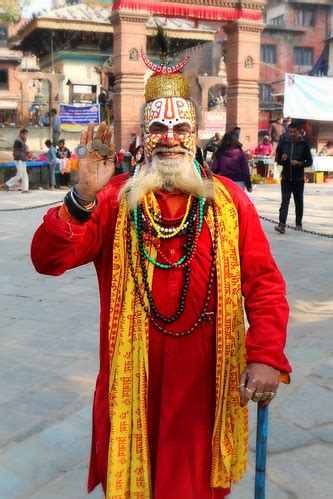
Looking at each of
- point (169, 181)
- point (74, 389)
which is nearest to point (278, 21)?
point (74, 389)

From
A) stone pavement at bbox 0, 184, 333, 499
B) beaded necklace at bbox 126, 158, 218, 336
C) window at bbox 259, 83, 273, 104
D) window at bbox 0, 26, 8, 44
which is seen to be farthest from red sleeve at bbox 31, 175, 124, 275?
window at bbox 0, 26, 8, 44

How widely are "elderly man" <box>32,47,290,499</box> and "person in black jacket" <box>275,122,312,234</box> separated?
7.52 meters

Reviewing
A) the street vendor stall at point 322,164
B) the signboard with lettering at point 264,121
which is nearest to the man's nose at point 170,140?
the street vendor stall at point 322,164

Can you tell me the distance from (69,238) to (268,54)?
43.8 m

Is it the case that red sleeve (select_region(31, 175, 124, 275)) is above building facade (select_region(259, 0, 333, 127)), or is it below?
below

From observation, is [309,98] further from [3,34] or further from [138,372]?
[3,34]

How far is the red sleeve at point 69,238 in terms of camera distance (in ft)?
6.30

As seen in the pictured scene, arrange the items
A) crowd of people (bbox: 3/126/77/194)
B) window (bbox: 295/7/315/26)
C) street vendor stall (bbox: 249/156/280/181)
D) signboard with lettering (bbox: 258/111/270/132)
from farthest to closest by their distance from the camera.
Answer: window (bbox: 295/7/315/26), signboard with lettering (bbox: 258/111/270/132), street vendor stall (bbox: 249/156/280/181), crowd of people (bbox: 3/126/77/194)

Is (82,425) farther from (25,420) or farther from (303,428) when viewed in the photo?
(303,428)

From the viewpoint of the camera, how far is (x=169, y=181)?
2100mm

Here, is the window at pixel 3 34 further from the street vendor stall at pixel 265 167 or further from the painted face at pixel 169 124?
the painted face at pixel 169 124

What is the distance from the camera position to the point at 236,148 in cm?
923

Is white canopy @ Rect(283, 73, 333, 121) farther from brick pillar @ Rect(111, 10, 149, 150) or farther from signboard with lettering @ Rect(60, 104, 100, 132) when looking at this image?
signboard with lettering @ Rect(60, 104, 100, 132)

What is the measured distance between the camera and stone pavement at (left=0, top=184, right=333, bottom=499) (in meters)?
2.94
